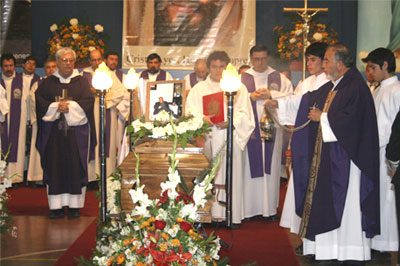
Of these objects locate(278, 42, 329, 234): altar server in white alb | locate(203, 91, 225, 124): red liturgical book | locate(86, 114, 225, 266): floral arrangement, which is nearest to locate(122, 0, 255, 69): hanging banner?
locate(203, 91, 225, 124): red liturgical book

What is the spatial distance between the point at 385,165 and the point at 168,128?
2212 mm

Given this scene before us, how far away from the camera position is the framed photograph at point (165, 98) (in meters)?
7.32

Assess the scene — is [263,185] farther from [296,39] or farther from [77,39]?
[77,39]

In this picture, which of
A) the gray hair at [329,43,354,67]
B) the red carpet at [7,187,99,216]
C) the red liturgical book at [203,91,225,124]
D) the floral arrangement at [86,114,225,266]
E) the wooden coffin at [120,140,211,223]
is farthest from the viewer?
the red carpet at [7,187,99,216]

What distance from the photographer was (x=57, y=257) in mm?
7168

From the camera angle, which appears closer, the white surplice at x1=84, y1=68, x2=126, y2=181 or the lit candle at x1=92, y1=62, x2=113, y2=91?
the lit candle at x1=92, y1=62, x2=113, y2=91

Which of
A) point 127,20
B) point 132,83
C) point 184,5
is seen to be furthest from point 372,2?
point 132,83

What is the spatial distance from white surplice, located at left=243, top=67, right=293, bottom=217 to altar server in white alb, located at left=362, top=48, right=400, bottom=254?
6.71 feet

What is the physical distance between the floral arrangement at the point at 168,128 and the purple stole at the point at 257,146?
2197 mm

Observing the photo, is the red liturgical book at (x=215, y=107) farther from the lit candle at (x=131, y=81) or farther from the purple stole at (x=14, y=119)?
the purple stole at (x=14, y=119)

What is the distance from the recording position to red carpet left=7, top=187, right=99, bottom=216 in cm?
974

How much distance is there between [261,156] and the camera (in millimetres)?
9398

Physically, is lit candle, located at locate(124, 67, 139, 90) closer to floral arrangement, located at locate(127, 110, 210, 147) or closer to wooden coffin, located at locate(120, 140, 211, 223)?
floral arrangement, located at locate(127, 110, 210, 147)

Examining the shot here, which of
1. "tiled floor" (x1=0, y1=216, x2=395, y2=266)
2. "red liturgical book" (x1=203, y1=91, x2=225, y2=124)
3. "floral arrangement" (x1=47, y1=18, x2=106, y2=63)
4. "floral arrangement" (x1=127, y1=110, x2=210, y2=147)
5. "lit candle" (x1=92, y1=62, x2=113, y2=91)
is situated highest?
"floral arrangement" (x1=47, y1=18, x2=106, y2=63)
